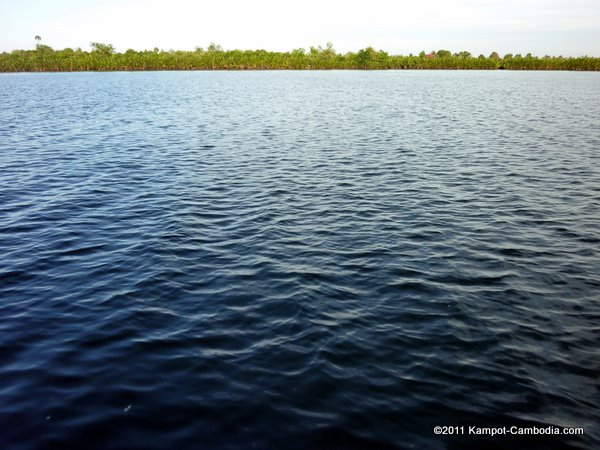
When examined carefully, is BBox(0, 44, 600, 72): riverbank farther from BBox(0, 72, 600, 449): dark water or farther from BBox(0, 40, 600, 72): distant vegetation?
BBox(0, 72, 600, 449): dark water

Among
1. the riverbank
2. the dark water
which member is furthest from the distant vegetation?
the dark water

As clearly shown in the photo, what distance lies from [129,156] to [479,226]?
22.6 metres

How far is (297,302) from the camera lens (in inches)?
415

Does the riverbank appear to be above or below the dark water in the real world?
above

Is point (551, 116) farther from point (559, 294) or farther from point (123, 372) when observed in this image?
point (123, 372)

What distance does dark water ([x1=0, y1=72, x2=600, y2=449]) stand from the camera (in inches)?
283

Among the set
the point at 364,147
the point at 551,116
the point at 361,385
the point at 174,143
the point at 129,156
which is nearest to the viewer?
the point at 361,385

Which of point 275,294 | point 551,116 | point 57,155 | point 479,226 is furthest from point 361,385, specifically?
point 551,116

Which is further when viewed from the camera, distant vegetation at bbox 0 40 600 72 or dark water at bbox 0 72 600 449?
distant vegetation at bbox 0 40 600 72

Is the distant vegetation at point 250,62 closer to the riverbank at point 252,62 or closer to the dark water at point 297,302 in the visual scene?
the riverbank at point 252,62

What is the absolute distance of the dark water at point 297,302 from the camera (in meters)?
7.18

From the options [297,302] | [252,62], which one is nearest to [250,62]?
[252,62]

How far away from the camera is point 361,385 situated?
311 inches

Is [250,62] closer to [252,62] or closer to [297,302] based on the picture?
[252,62]
